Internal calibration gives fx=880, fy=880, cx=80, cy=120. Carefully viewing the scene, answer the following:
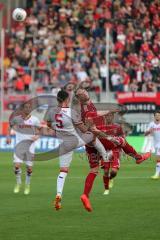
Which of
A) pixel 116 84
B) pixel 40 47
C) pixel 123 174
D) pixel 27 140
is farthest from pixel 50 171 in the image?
pixel 40 47

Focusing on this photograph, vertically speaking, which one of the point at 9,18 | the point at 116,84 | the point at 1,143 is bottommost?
the point at 1,143

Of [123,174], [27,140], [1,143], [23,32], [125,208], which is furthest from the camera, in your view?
[23,32]

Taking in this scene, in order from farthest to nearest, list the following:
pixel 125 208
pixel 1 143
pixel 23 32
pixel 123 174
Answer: pixel 23 32, pixel 1 143, pixel 123 174, pixel 125 208

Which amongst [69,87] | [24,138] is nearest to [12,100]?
[69,87]

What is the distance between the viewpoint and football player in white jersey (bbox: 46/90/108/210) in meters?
17.7

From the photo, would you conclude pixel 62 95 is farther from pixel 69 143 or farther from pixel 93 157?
pixel 93 157

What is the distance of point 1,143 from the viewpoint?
3709cm

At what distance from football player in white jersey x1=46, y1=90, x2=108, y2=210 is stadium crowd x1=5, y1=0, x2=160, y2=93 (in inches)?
734

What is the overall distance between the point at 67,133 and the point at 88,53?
887 inches

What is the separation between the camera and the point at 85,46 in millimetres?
41031

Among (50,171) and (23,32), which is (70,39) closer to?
(23,32)

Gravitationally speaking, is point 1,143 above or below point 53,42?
below

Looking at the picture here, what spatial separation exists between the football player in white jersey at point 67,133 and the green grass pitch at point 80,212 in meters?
0.74

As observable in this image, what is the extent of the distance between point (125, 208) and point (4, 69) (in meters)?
22.2
